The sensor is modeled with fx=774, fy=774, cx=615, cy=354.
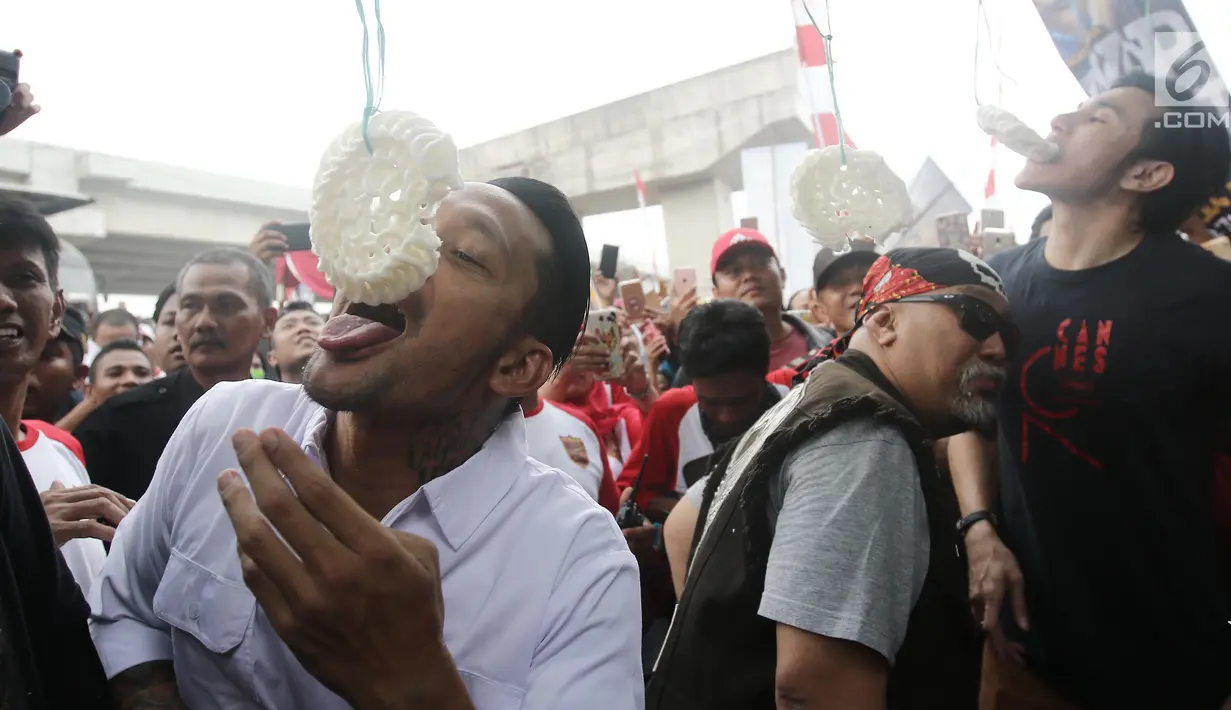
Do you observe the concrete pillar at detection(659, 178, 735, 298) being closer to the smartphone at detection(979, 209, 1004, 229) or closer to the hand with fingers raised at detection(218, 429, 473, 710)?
the smartphone at detection(979, 209, 1004, 229)

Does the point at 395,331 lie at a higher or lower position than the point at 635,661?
higher

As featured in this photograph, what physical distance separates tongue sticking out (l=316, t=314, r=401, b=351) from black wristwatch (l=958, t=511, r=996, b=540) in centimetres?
222

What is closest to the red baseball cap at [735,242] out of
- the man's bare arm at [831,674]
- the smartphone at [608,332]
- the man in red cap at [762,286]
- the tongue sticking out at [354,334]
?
the man in red cap at [762,286]

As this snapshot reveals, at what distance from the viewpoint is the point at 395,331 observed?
136 centimetres

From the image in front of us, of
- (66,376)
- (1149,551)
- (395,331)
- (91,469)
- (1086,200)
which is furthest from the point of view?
(66,376)

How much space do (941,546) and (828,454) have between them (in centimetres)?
36

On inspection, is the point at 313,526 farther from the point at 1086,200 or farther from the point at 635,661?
the point at 1086,200

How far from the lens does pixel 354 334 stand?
1.34 meters

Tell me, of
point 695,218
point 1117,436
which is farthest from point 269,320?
point 695,218

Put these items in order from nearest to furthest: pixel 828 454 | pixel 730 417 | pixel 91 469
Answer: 1. pixel 828 454
2. pixel 91 469
3. pixel 730 417

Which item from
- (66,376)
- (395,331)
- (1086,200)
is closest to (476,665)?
(395,331)

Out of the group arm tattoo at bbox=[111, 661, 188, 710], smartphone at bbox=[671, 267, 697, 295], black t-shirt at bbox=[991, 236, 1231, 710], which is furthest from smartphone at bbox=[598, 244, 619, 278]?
arm tattoo at bbox=[111, 661, 188, 710]

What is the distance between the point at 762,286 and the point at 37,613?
3543mm

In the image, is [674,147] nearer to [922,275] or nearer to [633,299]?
[633,299]
